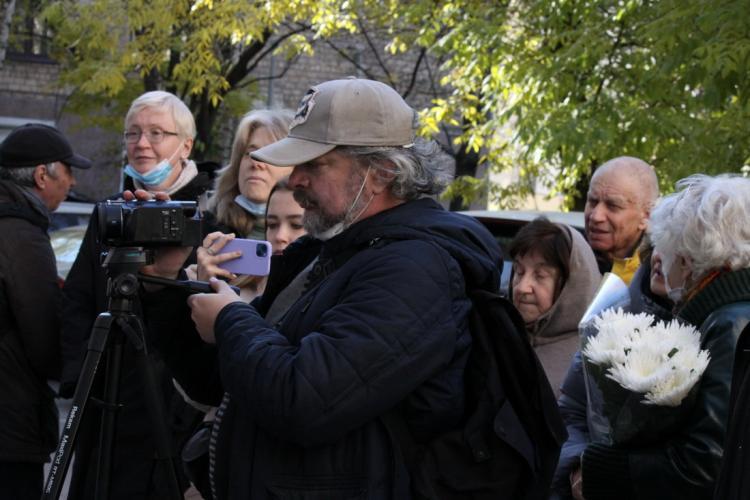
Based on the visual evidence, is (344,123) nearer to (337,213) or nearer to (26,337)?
(337,213)

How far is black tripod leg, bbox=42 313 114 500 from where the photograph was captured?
3.36 metres

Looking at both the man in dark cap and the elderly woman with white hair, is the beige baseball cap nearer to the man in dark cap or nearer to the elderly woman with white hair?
the elderly woman with white hair

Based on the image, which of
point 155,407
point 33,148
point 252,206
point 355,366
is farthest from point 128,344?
point 355,366

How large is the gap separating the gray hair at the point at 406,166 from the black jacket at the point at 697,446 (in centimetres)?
81

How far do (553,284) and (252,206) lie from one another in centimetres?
122

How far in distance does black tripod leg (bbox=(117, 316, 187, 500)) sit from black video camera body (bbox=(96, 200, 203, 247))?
0.25 m

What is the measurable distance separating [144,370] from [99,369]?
Answer: 169mm

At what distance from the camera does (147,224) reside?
3297 mm

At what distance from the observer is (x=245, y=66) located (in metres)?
16.9

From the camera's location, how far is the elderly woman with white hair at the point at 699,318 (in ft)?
10.1

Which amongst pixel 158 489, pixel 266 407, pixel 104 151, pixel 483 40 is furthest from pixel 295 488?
pixel 104 151

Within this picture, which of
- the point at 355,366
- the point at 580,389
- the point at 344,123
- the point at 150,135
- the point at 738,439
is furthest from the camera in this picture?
the point at 150,135

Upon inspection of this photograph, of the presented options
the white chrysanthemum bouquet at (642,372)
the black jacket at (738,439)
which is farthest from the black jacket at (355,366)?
the black jacket at (738,439)

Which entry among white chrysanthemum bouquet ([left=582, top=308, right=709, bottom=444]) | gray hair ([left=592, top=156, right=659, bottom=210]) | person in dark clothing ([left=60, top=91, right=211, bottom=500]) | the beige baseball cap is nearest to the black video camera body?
the beige baseball cap
